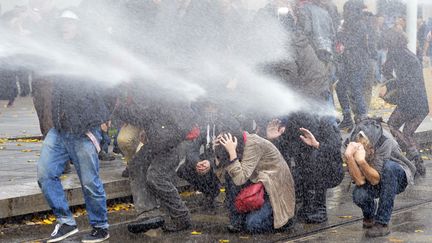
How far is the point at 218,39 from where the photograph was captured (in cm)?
1112

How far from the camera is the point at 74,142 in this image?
28.9 feet

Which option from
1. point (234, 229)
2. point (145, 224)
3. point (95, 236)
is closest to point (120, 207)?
point (145, 224)

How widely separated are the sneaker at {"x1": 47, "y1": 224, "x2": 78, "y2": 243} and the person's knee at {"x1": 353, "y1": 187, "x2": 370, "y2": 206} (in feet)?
8.13

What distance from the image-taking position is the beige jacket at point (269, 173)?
924 centimetres

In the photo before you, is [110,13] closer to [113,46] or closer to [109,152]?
[113,46]

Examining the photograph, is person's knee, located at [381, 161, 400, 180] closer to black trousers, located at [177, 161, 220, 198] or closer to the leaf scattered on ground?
black trousers, located at [177, 161, 220, 198]

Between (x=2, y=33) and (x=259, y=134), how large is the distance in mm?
2944

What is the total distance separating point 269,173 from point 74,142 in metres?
1.75

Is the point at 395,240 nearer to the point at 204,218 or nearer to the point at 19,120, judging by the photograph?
the point at 204,218

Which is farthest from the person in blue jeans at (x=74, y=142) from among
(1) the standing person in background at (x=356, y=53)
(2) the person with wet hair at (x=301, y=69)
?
(1) the standing person in background at (x=356, y=53)

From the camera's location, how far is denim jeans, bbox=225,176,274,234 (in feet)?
30.4

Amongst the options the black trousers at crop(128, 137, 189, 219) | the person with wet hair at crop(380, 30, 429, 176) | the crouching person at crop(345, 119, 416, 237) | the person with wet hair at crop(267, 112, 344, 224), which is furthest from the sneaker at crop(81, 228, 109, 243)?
the person with wet hair at crop(380, 30, 429, 176)

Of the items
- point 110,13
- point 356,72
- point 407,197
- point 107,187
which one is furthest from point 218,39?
point 356,72

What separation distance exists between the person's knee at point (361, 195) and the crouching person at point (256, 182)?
1.81ft
